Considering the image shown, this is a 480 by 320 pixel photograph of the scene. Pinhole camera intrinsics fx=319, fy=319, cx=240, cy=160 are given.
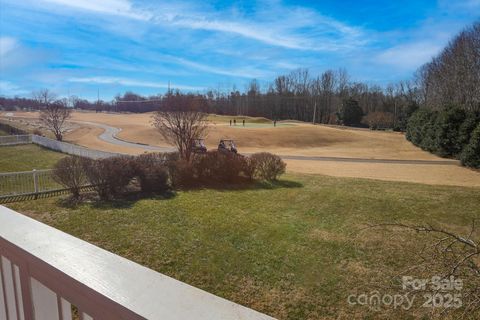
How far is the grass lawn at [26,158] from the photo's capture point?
17602mm

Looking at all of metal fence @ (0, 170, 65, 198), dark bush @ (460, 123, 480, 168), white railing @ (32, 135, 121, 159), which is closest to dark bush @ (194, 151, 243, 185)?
metal fence @ (0, 170, 65, 198)

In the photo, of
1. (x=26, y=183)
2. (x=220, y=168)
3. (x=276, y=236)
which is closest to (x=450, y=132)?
(x=220, y=168)

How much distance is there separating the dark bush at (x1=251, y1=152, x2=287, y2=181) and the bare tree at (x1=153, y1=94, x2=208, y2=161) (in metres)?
6.81

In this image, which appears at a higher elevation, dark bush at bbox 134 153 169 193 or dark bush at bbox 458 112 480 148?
dark bush at bbox 458 112 480 148

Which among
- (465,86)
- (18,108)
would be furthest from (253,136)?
(18,108)

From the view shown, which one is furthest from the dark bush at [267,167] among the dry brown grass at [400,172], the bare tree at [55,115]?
the bare tree at [55,115]

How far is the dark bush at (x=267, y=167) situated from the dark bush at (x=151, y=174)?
419cm

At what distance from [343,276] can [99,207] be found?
296 inches

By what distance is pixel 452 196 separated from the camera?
11.6 metres

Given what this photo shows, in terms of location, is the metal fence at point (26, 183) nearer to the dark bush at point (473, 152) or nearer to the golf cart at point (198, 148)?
the golf cart at point (198, 148)

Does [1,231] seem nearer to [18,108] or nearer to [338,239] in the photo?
[338,239]

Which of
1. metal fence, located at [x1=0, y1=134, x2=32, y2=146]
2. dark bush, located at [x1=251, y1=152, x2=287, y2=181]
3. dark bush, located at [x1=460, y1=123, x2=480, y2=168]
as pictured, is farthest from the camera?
metal fence, located at [x1=0, y1=134, x2=32, y2=146]

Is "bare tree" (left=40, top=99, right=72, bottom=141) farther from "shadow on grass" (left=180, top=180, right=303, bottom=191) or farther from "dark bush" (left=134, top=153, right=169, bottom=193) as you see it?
"shadow on grass" (left=180, top=180, right=303, bottom=191)

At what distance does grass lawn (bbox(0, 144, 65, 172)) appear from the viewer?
1760 cm
